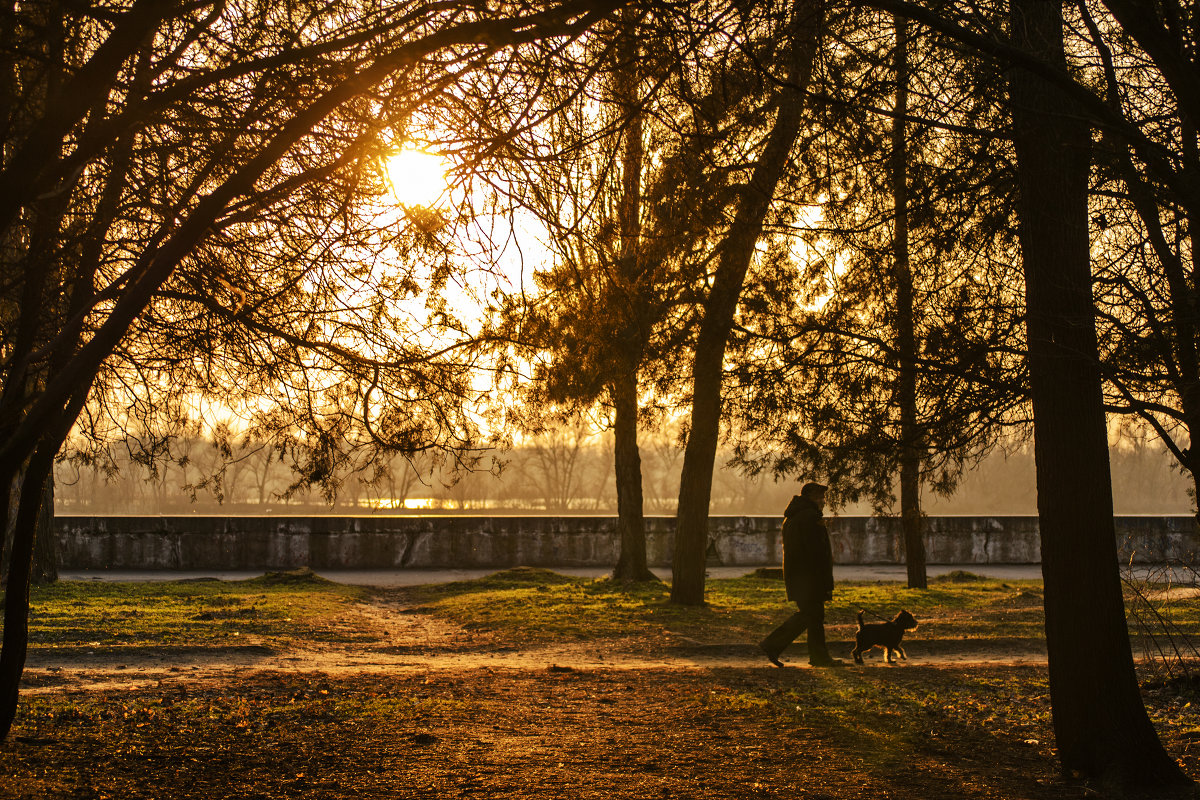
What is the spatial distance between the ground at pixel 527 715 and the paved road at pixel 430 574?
6823 millimetres

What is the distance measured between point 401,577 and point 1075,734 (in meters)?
16.0

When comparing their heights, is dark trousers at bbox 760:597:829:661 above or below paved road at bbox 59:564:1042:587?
above

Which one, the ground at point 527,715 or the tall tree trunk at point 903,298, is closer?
the ground at point 527,715

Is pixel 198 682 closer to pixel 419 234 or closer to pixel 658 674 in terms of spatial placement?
pixel 658 674

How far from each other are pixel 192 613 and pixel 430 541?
350 inches

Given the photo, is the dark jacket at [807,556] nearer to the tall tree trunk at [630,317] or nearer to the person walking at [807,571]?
the person walking at [807,571]

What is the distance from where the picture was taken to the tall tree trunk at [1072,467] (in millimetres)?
5309

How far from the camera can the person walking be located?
877 cm

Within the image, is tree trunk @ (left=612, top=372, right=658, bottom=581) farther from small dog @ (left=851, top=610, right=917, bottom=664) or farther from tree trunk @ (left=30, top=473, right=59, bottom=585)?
tree trunk @ (left=30, top=473, right=59, bottom=585)

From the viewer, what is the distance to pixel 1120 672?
5.35 m

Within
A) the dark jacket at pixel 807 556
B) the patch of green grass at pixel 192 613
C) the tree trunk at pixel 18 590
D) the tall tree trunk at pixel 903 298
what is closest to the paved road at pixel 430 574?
the patch of green grass at pixel 192 613

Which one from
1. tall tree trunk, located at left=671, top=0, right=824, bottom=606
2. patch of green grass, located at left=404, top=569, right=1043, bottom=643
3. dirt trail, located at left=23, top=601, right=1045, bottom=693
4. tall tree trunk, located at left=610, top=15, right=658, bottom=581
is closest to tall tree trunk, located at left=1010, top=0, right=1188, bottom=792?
tall tree trunk, located at left=610, top=15, right=658, bottom=581

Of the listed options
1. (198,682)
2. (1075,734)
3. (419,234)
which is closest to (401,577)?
(198,682)

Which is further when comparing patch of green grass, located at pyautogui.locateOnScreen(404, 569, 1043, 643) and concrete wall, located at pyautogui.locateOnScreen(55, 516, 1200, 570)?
concrete wall, located at pyautogui.locateOnScreen(55, 516, 1200, 570)
